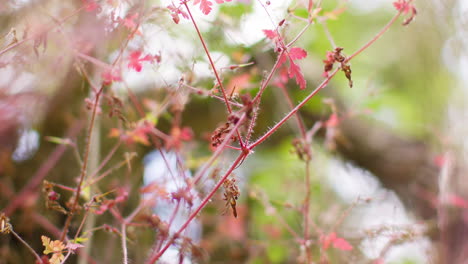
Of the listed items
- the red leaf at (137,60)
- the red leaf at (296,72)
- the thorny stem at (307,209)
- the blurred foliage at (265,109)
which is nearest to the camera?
the red leaf at (296,72)

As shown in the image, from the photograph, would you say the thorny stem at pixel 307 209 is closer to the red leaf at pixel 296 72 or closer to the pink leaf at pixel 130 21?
the red leaf at pixel 296 72

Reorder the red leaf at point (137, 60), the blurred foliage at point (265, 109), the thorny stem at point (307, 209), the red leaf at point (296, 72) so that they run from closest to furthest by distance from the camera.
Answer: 1. the red leaf at point (296, 72)
2. the red leaf at point (137, 60)
3. the thorny stem at point (307, 209)
4. the blurred foliage at point (265, 109)

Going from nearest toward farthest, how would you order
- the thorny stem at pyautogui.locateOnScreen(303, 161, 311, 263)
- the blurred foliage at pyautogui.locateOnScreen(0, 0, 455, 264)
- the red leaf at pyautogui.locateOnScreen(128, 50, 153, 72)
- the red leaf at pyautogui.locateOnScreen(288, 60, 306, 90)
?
1. the red leaf at pyautogui.locateOnScreen(288, 60, 306, 90)
2. the red leaf at pyautogui.locateOnScreen(128, 50, 153, 72)
3. the thorny stem at pyautogui.locateOnScreen(303, 161, 311, 263)
4. the blurred foliage at pyautogui.locateOnScreen(0, 0, 455, 264)

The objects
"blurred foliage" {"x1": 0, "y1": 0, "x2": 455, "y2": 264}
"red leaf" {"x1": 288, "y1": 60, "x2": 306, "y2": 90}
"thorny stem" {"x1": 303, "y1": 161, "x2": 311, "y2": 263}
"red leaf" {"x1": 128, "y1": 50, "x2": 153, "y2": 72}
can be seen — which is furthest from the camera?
"blurred foliage" {"x1": 0, "y1": 0, "x2": 455, "y2": 264}

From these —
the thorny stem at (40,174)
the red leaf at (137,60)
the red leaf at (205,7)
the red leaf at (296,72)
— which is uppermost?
the red leaf at (205,7)

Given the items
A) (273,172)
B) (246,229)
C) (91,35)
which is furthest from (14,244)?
(273,172)

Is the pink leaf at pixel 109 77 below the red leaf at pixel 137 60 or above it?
below

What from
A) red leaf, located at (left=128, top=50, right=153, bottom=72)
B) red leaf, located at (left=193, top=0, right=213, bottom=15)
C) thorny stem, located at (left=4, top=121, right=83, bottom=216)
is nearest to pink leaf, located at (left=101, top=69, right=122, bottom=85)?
red leaf, located at (left=128, top=50, right=153, bottom=72)

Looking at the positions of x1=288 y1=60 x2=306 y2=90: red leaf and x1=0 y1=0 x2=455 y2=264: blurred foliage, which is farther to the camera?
x1=0 y1=0 x2=455 y2=264: blurred foliage

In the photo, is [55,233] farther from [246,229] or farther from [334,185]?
[334,185]

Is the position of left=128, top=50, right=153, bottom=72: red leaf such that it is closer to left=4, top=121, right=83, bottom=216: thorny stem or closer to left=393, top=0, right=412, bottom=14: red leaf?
left=393, top=0, right=412, bottom=14: red leaf

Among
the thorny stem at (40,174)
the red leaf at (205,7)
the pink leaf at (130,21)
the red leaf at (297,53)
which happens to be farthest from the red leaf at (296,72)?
the thorny stem at (40,174)
